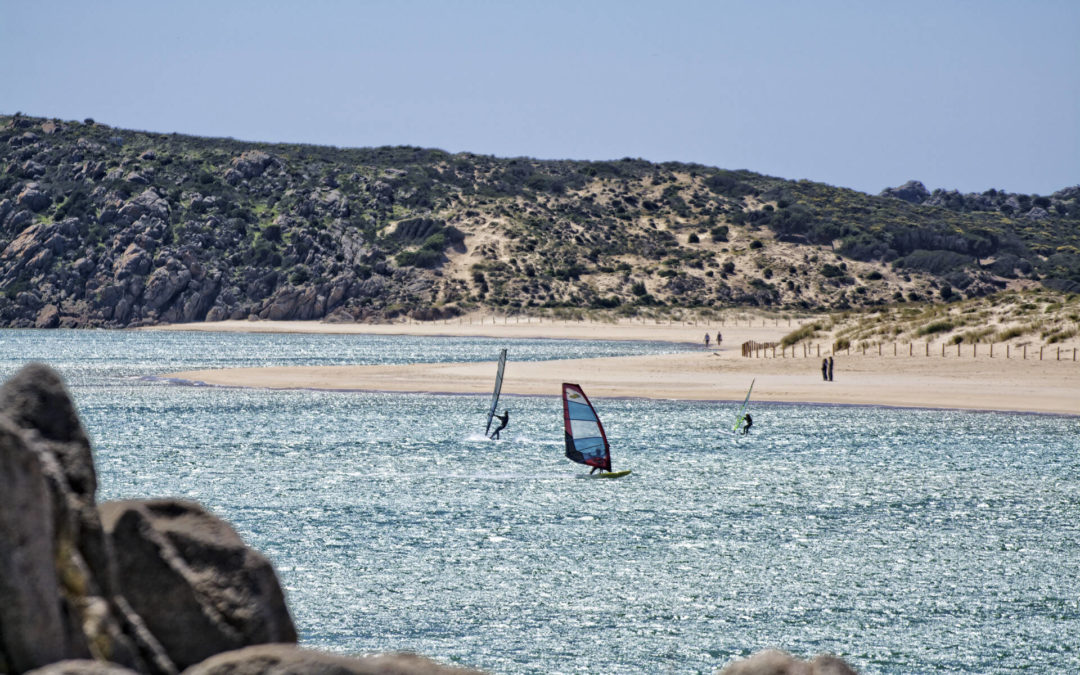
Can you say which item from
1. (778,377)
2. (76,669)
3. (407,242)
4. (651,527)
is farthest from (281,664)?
(407,242)

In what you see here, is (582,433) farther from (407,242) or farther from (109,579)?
(407,242)

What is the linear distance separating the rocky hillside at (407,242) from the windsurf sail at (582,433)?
294 ft

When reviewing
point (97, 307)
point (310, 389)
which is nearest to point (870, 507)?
point (310, 389)

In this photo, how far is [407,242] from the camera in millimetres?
135125

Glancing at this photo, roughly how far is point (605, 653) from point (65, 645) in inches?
348

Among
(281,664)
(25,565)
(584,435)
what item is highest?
(25,565)

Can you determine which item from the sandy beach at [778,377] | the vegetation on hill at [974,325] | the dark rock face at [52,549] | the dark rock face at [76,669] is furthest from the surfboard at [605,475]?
the vegetation on hill at [974,325]

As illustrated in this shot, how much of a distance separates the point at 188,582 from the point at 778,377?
47.5m

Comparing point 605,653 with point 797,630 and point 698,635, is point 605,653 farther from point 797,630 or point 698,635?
point 797,630

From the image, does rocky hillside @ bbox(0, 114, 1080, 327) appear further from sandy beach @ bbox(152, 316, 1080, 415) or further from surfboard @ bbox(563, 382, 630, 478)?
surfboard @ bbox(563, 382, 630, 478)

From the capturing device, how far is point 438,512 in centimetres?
2162

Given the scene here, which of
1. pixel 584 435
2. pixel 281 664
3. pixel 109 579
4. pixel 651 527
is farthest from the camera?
pixel 584 435

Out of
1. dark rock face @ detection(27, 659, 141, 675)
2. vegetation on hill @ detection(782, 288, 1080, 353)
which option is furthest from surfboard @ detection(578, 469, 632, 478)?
vegetation on hill @ detection(782, 288, 1080, 353)

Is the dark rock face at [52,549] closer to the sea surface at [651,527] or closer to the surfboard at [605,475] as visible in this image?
the sea surface at [651,527]
